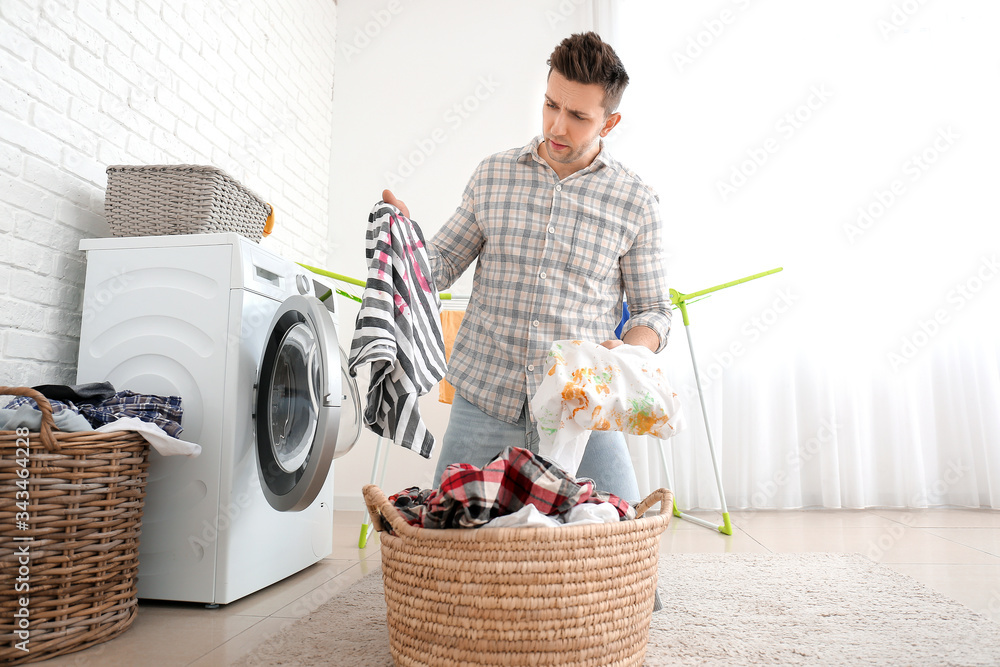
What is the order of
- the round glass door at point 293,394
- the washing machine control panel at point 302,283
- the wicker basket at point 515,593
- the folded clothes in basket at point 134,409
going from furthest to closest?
1. the washing machine control panel at point 302,283
2. the round glass door at point 293,394
3. the folded clothes in basket at point 134,409
4. the wicker basket at point 515,593

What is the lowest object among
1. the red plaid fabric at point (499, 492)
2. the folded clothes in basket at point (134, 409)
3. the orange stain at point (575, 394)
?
the red plaid fabric at point (499, 492)

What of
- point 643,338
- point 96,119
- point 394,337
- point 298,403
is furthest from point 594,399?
point 96,119

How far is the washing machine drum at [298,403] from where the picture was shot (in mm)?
1585

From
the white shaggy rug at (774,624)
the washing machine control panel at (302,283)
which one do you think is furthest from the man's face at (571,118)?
the white shaggy rug at (774,624)

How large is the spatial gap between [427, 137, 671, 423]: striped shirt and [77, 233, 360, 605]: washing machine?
1.32 ft

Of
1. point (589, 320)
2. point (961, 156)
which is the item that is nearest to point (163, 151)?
point (589, 320)

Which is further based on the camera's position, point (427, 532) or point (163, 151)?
point (163, 151)

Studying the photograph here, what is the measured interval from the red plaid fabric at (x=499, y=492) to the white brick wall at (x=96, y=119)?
3.97ft

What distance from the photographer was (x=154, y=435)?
4.81ft

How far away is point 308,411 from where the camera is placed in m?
1.76

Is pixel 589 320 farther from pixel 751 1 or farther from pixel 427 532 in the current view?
pixel 751 1

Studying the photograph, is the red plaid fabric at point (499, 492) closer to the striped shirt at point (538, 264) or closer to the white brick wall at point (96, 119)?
the striped shirt at point (538, 264)

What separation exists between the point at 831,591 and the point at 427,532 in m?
1.24

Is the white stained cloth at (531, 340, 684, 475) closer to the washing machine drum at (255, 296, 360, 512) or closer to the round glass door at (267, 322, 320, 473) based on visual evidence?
the washing machine drum at (255, 296, 360, 512)
